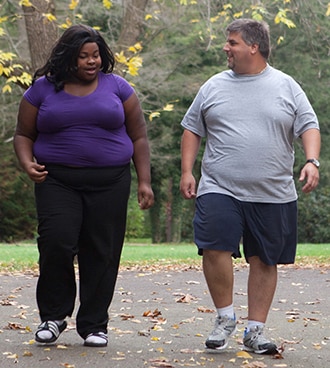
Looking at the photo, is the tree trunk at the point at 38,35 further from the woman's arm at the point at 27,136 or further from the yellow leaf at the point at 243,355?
the yellow leaf at the point at 243,355

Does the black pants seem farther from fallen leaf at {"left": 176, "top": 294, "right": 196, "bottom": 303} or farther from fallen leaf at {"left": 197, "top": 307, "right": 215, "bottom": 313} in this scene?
fallen leaf at {"left": 176, "top": 294, "right": 196, "bottom": 303}

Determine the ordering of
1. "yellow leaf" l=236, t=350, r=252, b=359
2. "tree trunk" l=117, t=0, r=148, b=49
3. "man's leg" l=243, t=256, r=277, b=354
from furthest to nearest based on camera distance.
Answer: "tree trunk" l=117, t=0, r=148, b=49, "man's leg" l=243, t=256, r=277, b=354, "yellow leaf" l=236, t=350, r=252, b=359

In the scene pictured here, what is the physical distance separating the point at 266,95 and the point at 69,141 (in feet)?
4.11

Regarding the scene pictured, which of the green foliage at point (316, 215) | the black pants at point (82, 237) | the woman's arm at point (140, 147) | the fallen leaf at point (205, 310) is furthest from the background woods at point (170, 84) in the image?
the black pants at point (82, 237)

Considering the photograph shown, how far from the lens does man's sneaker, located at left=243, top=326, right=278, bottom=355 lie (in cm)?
621

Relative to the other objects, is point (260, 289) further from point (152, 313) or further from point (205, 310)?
point (205, 310)

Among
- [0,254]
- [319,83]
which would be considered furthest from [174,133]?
[0,254]

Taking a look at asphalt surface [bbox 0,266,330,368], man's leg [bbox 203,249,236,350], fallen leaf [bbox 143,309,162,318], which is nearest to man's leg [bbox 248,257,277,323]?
man's leg [bbox 203,249,236,350]

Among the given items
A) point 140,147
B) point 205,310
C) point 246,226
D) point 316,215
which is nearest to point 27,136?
point 140,147

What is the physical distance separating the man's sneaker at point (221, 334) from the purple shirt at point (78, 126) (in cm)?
119

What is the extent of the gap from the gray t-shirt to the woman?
51 centimetres

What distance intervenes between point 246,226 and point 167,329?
1.45 metres

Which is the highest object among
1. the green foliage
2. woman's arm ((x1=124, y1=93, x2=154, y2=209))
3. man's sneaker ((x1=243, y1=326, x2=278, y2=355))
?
woman's arm ((x1=124, y1=93, x2=154, y2=209))

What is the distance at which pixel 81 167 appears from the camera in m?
6.32
